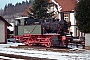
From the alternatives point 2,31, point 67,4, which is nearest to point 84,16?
point 2,31

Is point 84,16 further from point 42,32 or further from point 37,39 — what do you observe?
point 37,39

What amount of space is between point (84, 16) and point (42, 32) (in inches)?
192

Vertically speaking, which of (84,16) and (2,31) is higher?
(84,16)

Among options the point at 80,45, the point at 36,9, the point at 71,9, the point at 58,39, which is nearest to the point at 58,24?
the point at 58,39

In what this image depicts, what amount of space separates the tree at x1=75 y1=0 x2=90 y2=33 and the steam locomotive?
2.16 meters

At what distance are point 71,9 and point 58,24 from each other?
90.3 ft

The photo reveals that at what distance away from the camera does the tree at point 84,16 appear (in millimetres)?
25594

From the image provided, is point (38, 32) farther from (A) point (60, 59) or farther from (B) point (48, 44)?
(A) point (60, 59)

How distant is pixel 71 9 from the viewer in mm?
51375

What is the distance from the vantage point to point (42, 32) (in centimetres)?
2553

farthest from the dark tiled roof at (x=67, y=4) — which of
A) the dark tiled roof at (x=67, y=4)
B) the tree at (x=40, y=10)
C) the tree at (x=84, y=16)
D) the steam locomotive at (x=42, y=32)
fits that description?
the tree at (x=84, y=16)

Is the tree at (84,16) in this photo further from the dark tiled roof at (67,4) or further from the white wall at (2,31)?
the dark tiled roof at (67,4)

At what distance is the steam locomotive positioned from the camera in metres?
23.9

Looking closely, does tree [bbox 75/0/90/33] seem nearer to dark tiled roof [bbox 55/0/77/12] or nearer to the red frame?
the red frame
